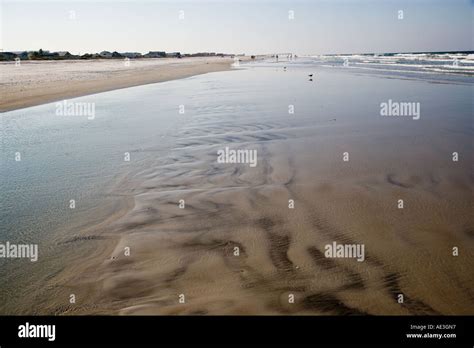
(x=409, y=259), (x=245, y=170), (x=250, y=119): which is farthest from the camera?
(x=250, y=119)

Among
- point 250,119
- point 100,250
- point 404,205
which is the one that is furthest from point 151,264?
point 250,119

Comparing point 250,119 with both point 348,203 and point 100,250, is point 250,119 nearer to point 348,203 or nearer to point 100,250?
point 348,203

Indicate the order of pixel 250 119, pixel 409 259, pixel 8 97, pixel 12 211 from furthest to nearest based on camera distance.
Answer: pixel 8 97, pixel 250 119, pixel 12 211, pixel 409 259
